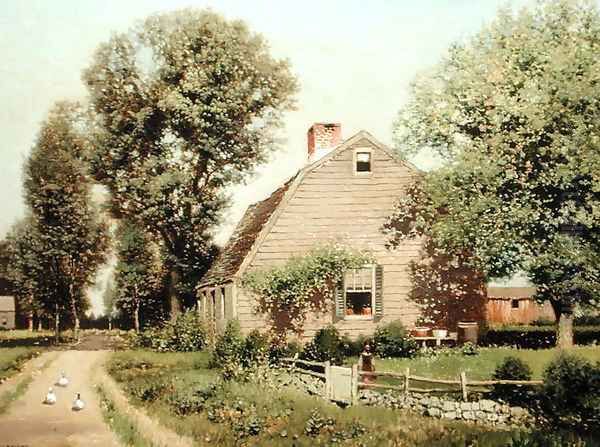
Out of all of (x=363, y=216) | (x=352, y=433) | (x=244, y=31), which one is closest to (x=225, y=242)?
(x=363, y=216)

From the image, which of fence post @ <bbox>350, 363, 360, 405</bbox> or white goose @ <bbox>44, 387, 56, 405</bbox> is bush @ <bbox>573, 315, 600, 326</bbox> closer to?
fence post @ <bbox>350, 363, 360, 405</bbox>

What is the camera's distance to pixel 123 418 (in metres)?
13.1

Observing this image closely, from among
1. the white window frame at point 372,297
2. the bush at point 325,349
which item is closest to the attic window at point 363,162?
the white window frame at point 372,297

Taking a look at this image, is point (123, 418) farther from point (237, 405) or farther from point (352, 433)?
point (352, 433)

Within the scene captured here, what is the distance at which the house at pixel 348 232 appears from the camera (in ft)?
76.9

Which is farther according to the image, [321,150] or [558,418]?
[321,150]

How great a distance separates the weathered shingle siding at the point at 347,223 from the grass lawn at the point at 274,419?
6595 millimetres

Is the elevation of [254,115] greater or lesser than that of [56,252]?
greater

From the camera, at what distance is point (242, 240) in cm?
2655

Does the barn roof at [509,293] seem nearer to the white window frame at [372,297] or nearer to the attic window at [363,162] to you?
the white window frame at [372,297]

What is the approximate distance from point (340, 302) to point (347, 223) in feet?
8.12

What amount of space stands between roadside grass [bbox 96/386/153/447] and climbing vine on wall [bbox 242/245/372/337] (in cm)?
832

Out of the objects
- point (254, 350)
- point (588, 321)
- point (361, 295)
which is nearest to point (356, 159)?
point (361, 295)

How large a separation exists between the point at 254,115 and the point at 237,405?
1517 cm
